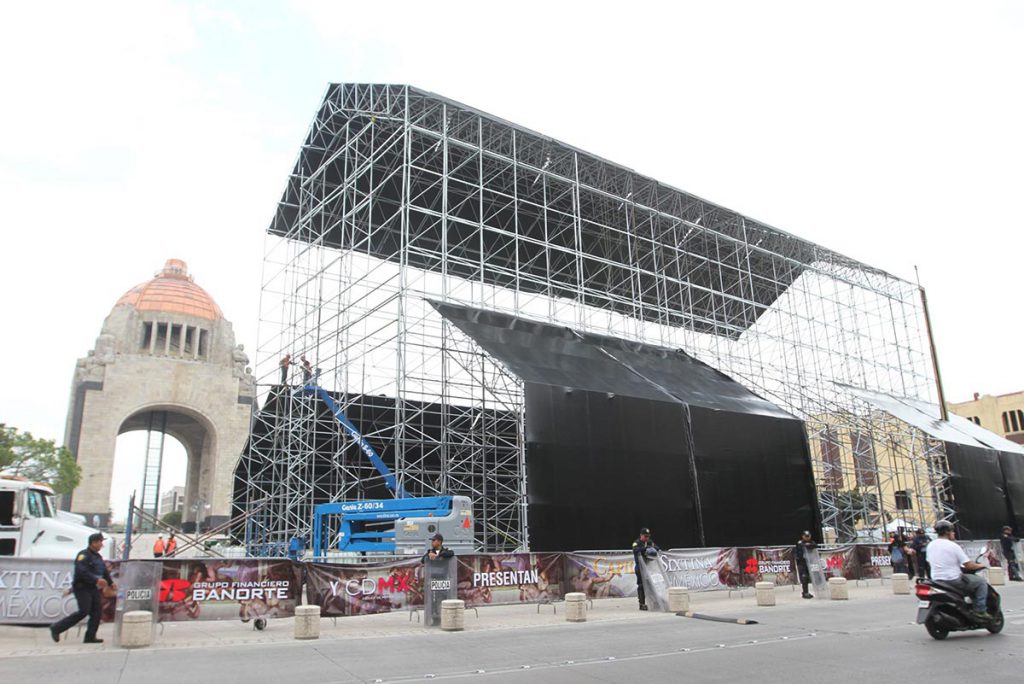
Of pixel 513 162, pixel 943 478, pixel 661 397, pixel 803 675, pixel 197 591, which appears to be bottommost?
pixel 803 675

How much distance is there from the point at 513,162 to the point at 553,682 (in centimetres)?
2268

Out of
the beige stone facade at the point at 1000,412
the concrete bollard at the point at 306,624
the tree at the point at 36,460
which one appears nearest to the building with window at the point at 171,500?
the tree at the point at 36,460

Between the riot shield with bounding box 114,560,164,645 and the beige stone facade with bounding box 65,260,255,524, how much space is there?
39.8m

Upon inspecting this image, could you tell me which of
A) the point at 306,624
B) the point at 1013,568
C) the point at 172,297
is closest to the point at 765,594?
the point at 306,624

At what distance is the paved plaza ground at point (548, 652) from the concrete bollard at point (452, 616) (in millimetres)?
275

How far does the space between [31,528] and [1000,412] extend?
67698mm

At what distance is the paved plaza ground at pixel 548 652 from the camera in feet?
26.9

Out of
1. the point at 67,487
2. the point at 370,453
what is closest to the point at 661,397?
the point at 370,453

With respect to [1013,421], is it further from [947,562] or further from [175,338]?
[175,338]

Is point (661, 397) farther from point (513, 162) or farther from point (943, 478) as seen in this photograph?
point (943, 478)

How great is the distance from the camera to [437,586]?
13266 mm

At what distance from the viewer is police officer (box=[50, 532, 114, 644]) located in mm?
10648

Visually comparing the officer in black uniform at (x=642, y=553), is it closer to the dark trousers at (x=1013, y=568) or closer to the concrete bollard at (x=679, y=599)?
the concrete bollard at (x=679, y=599)

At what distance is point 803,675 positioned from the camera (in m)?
8.00
